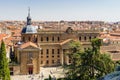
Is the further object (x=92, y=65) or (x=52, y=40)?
(x=52, y=40)

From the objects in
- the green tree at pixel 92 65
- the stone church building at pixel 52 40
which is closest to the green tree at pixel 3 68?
the green tree at pixel 92 65

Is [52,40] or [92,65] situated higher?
[52,40]

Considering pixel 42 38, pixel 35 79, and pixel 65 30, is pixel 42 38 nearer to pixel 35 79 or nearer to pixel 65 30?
pixel 65 30

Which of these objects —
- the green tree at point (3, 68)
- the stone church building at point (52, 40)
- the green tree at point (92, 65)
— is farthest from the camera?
the stone church building at point (52, 40)

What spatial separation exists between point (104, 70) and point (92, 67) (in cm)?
205

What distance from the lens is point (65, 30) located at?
248 ft

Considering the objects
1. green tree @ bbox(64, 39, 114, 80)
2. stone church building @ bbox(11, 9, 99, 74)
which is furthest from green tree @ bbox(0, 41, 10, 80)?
stone church building @ bbox(11, 9, 99, 74)

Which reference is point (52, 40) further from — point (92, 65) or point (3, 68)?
point (92, 65)

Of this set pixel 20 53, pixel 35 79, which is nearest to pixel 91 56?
pixel 35 79

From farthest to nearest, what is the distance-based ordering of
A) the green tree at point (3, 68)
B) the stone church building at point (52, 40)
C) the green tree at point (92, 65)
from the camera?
the stone church building at point (52, 40)
the green tree at point (3, 68)
the green tree at point (92, 65)

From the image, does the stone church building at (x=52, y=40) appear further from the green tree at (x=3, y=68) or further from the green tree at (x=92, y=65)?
the green tree at (x=92, y=65)

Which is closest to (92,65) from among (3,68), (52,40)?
(3,68)

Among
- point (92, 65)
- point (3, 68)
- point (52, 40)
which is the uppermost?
point (52, 40)

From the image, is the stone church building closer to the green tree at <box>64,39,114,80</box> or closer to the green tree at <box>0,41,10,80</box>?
the green tree at <box>0,41,10,80</box>
